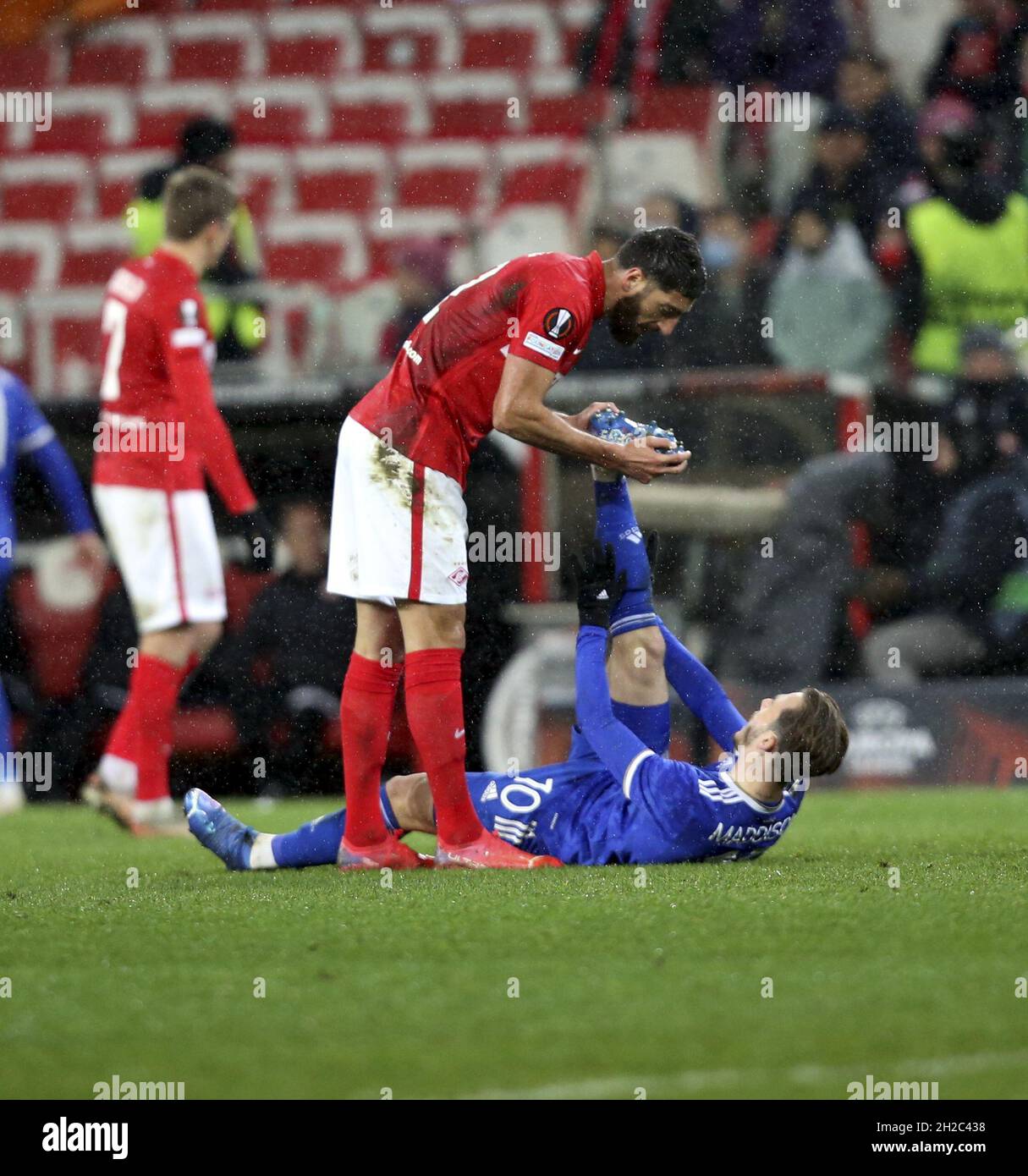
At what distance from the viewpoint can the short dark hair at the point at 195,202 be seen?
7129mm

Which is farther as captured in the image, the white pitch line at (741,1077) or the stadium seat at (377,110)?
the stadium seat at (377,110)

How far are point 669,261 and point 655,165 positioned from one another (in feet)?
24.2

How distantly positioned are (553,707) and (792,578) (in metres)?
1.23

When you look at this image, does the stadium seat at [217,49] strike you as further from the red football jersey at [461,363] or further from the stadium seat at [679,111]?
the red football jersey at [461,363]

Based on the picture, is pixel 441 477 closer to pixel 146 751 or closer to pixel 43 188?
pixel 146 751

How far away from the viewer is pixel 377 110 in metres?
13.5

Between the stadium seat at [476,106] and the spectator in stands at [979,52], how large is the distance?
3.09 meters

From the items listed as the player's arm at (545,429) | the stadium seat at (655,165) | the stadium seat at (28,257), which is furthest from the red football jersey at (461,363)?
the stadium seat at (28,257)

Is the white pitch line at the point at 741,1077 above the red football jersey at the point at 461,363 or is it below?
below

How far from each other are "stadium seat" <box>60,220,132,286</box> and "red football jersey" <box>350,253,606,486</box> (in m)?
8.19

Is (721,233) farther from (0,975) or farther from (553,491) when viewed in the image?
(0,975)

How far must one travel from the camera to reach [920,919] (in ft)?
13.0
